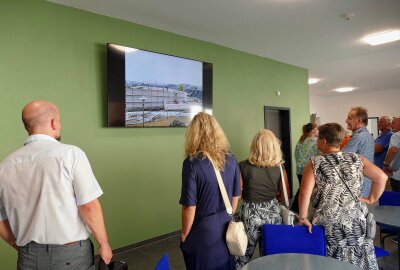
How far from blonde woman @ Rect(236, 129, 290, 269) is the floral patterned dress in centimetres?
50

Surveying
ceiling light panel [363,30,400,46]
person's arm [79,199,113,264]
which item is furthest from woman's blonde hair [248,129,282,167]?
ceiling light panel [363,30,400,46]

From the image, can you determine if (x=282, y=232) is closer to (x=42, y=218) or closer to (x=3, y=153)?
(x=42, y=218)

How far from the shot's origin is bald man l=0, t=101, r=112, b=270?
1.54 m

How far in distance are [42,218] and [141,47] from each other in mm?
2739

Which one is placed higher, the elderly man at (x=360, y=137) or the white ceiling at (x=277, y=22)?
the white ceiling at (x=277, y=22)

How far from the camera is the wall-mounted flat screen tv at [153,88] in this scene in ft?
11.4

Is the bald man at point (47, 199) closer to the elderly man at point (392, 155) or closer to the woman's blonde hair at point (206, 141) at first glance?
the woman's blonde hair at point (206, 141)

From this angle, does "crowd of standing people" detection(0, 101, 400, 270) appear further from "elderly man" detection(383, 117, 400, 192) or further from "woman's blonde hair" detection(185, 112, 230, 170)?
"elderly man" detection(383, 117, 400, 192)

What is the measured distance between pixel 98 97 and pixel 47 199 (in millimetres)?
2087

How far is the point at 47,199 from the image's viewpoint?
155cm

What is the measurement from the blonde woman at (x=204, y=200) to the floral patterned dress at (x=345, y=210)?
0.64m

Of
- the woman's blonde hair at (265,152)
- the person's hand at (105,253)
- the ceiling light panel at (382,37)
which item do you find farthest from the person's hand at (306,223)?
the ceiling light panel at (382,37)

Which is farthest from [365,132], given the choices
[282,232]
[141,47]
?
[141,47]

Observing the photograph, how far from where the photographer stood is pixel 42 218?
1.54 m
